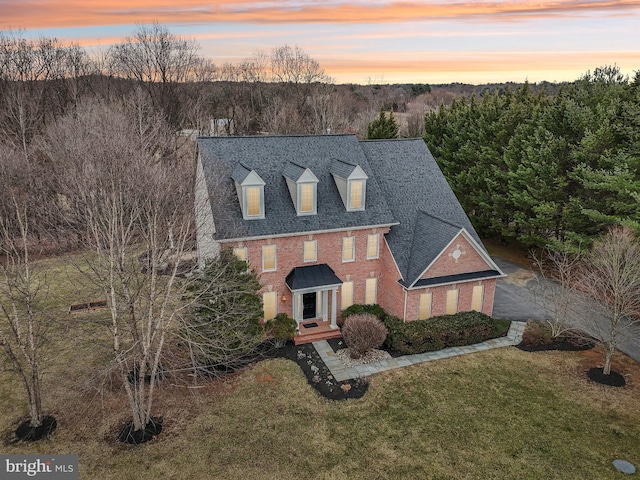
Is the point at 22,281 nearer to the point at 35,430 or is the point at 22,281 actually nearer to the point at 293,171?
the point at 35,430

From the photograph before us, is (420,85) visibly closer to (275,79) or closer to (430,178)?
(275,79)

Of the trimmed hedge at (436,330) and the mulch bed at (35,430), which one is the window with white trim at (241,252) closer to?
the trimmed hedge at (436,330)

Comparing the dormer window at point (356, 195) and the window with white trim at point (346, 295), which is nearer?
the dormer window at point (356, 195)

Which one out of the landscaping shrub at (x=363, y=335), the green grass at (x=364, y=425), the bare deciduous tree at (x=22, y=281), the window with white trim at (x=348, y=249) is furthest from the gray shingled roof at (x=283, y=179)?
the bare deciduous tree at (x=22, y=281)

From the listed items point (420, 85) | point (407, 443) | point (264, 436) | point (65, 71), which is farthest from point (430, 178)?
point (420, 85)

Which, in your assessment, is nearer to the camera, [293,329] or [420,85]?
[293,329]

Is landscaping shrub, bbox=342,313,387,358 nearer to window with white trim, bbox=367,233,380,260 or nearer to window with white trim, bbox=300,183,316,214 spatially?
window with white trim, bbox=367,233,380,260

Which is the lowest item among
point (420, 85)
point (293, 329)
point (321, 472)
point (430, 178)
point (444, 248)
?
point (321, 472)

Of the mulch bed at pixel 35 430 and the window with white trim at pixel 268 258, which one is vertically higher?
the window with white trim at pixel 268 258
